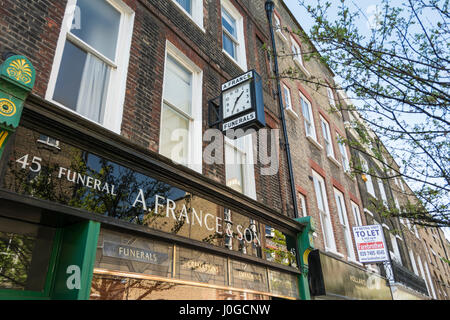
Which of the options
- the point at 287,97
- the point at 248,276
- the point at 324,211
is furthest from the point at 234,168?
the point at 287,97

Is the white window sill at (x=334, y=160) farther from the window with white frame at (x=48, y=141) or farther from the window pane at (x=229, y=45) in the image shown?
the window with white frame at (x=48, y=141)

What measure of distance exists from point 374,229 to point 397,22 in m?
8.50

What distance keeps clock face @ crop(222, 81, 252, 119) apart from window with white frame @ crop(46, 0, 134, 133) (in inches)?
86.9

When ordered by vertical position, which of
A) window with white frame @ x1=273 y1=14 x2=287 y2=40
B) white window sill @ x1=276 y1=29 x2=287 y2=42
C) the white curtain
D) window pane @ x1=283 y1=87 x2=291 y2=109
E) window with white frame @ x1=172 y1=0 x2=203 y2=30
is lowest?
the white curtain

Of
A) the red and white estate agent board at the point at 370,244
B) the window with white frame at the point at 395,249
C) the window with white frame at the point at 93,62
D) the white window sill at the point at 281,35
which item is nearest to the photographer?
the window with white frame at the point at 93,62

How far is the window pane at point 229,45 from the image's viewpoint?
9.51 meters

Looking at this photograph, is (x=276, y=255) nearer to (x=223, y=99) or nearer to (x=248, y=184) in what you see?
(x=248, y=184)

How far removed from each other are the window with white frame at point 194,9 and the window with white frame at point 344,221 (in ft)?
28.0

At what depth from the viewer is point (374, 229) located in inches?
489

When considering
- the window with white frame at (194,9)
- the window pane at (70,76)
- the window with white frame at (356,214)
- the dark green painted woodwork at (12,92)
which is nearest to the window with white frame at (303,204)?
the window with white frame at (356,214)

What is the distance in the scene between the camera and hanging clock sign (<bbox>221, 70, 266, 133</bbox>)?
6648mm

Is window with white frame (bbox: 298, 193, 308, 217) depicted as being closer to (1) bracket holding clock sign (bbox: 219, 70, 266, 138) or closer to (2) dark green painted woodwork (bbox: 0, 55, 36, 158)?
(1) bracket holding clock sign (bbox: 219, 70, 266, 138)

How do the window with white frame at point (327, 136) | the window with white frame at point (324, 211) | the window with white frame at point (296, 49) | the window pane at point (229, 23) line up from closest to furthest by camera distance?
the window pane at point (229, 23)
the window with white frame at point (324, 211)
the window with white frame at point (327, 136)
the window with white frame at point (296, 49)

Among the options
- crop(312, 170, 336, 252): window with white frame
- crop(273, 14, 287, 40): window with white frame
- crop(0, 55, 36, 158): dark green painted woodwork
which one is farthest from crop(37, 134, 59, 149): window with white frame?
crop(273, 14, 287, 40): window with white frame
